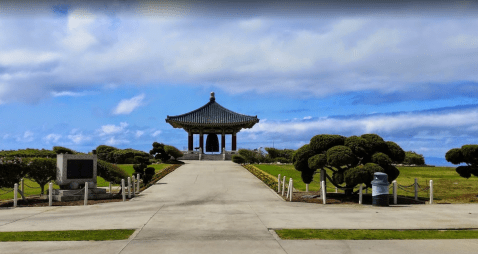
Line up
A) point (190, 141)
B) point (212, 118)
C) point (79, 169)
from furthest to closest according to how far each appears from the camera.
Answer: point (190, 141) < point (212, 118) < point (79, 169)

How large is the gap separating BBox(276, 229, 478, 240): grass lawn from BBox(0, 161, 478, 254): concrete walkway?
0.49 metres

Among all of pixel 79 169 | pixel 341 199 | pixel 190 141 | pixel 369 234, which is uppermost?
pixel 190 141

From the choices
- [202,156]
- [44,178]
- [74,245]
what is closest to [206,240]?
[74,245]

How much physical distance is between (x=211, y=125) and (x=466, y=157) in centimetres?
3944

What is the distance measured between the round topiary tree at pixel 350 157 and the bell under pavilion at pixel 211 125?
35183 millimetres

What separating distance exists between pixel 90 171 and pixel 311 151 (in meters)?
11.8

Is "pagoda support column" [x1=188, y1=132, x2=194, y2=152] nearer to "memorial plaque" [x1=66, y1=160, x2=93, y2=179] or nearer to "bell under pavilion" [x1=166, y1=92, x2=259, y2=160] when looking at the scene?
"bell under pavilion" [x1=166, y1=92, x2=259, y2=160]

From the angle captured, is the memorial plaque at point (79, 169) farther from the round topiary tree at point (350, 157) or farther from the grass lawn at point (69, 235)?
the round topiary tree at point (350, 157)

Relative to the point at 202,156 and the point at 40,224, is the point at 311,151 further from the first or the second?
the point at 202,156

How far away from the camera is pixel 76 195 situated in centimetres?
1916

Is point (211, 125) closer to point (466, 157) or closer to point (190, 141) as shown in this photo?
point (190, 141)

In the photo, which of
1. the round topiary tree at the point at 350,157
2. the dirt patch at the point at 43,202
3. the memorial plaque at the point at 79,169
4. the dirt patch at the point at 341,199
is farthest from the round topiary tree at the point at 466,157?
the memorial plaque at the point at 79,169

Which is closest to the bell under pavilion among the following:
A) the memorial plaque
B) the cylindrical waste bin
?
the memorial plaque

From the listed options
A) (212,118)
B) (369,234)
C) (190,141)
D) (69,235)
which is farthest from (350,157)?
(190,141)
